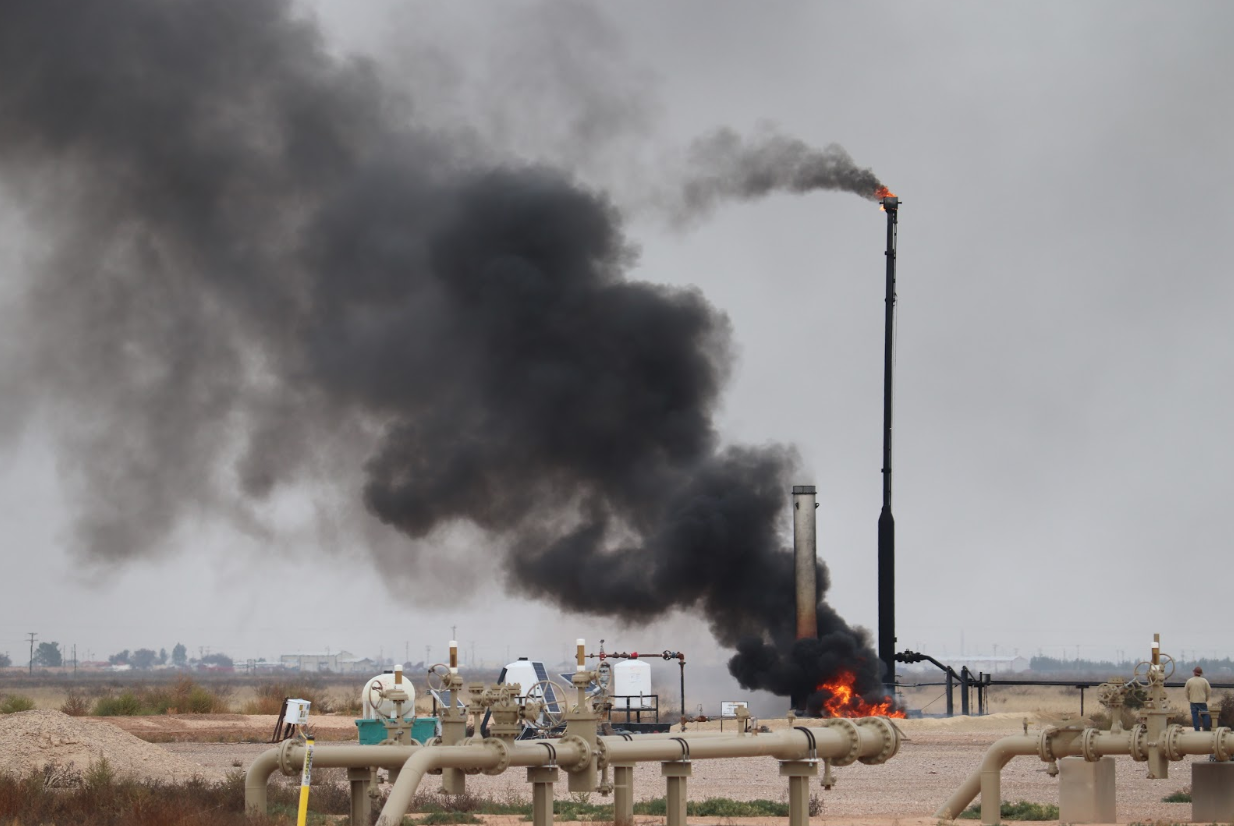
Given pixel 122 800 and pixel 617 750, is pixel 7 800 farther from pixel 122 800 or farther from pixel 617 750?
pixel 617 750

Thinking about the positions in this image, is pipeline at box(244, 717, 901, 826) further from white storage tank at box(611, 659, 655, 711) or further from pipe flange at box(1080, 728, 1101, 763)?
white storage tank at box(611, 659, 655, 711)

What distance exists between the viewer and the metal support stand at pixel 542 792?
19.2 metres

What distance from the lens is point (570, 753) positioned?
19094mm

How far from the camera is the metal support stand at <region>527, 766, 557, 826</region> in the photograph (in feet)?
63.0

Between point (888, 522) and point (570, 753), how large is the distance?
3707 cm

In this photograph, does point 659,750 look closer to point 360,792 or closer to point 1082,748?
point 360,792

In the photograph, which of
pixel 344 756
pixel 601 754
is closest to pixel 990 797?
pixel 601 754

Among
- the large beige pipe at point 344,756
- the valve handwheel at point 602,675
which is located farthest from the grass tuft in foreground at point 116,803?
the valve handwheel at point 602,675

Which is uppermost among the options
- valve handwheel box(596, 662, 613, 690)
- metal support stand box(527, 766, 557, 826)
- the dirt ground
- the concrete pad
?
valve handwheel box(596, 662, 613, 690)

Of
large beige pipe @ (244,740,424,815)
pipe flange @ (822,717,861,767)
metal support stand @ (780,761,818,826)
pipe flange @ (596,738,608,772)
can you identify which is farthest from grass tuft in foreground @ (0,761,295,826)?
pipe flange @ (822,717,861,767)

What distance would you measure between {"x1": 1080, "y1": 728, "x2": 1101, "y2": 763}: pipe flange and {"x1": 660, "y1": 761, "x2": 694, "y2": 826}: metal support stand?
6.53m

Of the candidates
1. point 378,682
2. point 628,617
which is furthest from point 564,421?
point 378,682

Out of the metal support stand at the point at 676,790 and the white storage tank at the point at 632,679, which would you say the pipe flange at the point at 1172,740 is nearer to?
the metal support stand at the point at 676,790

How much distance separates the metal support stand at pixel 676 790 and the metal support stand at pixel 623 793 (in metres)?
0.48
